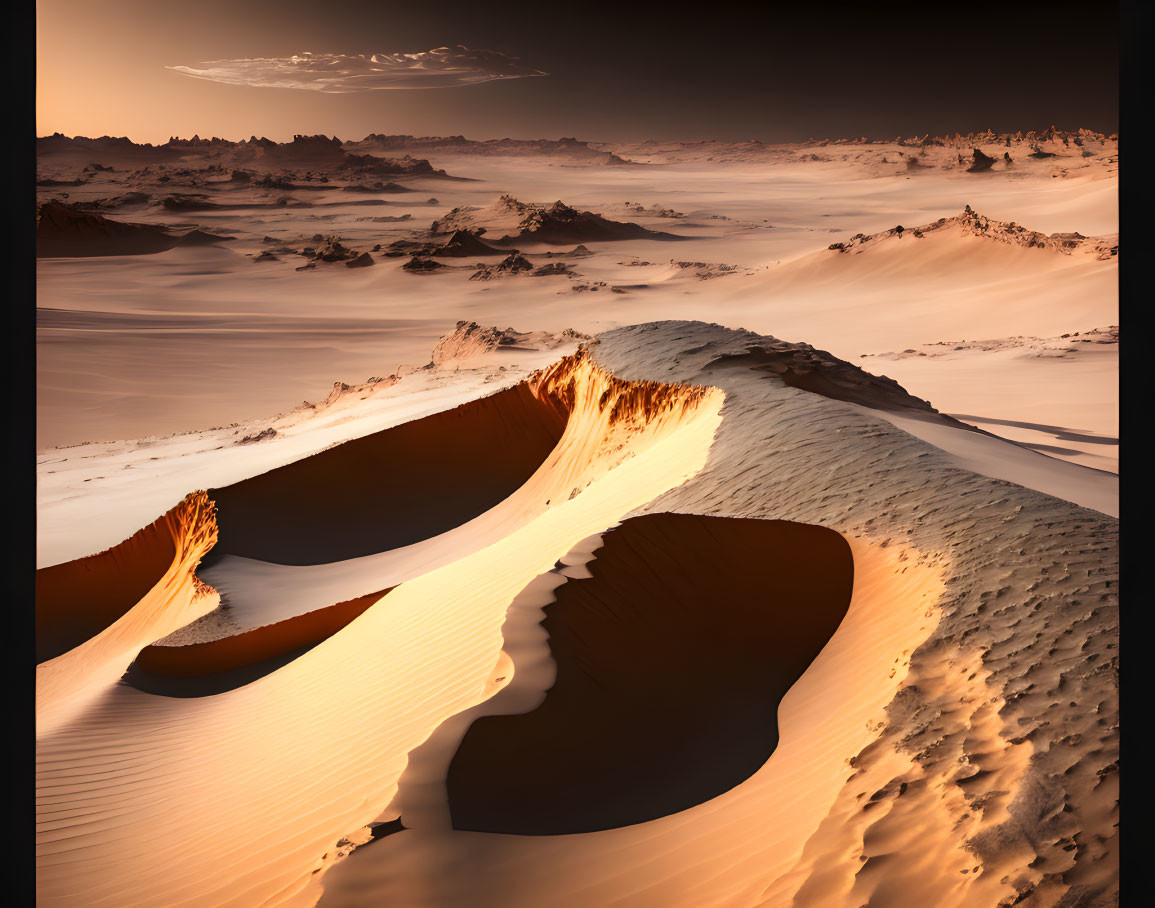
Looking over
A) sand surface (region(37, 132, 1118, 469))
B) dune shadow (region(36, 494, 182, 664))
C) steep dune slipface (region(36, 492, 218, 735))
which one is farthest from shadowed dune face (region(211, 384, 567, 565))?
sand surface (region(37, 132, 1118, 469))

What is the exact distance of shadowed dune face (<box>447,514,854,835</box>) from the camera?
399 centimetres

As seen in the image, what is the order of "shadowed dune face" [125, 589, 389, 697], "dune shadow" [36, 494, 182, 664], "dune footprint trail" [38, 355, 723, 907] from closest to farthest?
"dune footprint trail" [38, 355, 723, 907], "shadowed dune face" [125, 589, 389, 697], "dune shadow" [36, 494, 182, 664]

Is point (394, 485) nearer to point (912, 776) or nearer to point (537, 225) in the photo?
point (912, 776)

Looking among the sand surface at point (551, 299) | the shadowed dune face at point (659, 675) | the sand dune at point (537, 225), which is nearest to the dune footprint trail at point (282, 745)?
the shadowed dune face at point (659, 675)

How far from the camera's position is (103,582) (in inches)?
445

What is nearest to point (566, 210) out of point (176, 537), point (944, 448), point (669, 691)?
point (176, 537)

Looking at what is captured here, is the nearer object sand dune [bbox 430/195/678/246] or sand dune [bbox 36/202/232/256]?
sand dune [bbox 36/202/232/256]

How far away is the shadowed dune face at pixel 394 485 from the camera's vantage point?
11594mm

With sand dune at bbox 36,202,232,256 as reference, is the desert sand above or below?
below

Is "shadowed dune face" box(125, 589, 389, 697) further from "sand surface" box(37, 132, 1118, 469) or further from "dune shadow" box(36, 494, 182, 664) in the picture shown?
"sand surface" box(37, 132, 1118, 469)

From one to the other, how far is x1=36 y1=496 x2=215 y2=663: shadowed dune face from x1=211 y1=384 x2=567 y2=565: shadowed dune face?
2.34ft

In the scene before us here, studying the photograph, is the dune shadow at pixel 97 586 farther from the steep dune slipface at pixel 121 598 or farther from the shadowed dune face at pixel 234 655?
the shadowed dune face at pixel 234 655

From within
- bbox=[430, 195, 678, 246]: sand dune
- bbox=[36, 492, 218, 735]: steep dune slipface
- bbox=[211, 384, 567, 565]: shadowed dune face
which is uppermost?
bbox=[430, 195, 678, 246]: sand dune

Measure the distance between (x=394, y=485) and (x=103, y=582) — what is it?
12.1 feet
